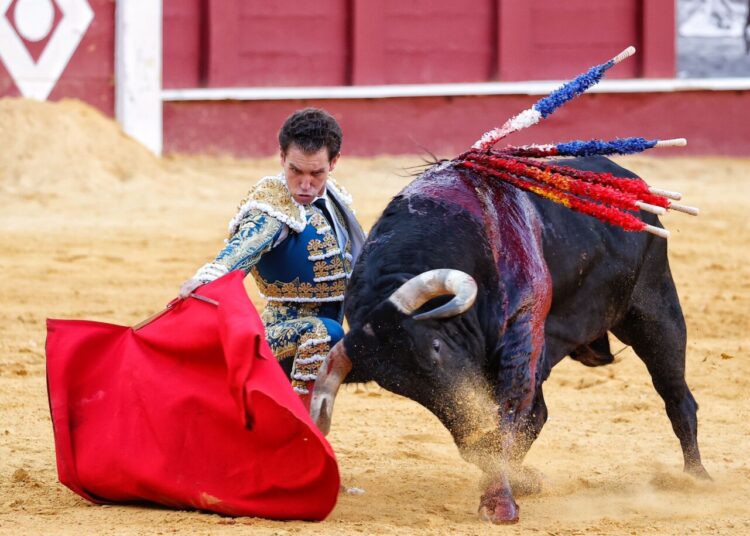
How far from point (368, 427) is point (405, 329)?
1542mm

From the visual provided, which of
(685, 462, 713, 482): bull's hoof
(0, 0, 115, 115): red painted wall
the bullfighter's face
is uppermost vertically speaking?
(0, 0, 115, 115): red painted wall

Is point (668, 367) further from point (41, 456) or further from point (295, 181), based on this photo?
point (41, 456)

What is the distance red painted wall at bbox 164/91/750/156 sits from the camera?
9180mm

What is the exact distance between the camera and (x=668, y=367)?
3959 millimetres

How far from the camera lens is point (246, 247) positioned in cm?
327

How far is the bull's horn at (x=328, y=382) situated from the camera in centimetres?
305

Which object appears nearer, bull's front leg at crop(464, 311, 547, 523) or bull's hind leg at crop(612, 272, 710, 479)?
bull's front leg at crop(464, 311, 547, 523)

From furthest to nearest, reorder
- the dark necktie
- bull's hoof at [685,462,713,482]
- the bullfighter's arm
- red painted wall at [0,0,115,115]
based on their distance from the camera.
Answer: red painted wall at [0,0,115,115] < bull's hoof at [685,462,713,482] < the dark necktie < the bullfighter's arm

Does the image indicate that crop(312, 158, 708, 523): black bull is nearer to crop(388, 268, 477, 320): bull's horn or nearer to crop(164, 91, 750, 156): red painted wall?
crop(388, 268, 477, 320): bull's horn

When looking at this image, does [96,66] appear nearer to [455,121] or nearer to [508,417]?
[455,121]

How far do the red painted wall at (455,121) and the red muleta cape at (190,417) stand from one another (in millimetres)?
5883

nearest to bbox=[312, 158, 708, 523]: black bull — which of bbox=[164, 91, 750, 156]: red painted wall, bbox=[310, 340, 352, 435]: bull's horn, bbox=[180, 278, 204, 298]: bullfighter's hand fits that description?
bbox=[310, 340, 352, 435]: bull's horn

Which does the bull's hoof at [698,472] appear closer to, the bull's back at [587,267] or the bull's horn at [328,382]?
the bull's back at [587,267]

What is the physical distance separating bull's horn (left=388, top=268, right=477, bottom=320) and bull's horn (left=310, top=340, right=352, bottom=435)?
18 cm
